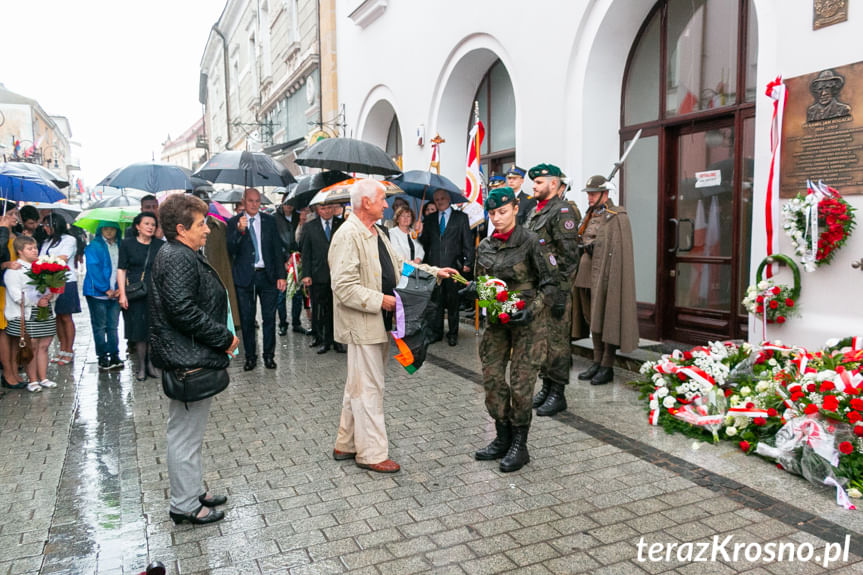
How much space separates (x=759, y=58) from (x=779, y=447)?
3572mm

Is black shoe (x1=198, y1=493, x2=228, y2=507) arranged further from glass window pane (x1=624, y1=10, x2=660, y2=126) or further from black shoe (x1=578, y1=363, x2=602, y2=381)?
glass window pane (x1=624, y1=10, x2=660, y2=126)

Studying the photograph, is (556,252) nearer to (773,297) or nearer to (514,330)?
(514,330)

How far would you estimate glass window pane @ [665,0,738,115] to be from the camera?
22.2 feet

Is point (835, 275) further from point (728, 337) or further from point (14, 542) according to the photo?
point (14, 542)

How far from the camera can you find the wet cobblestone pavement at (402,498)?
3236 millimetres

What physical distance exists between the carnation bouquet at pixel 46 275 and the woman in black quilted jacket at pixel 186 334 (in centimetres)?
385

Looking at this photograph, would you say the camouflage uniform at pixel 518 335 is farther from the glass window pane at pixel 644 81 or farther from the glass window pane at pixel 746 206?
the glass window pane at pixel 644 81

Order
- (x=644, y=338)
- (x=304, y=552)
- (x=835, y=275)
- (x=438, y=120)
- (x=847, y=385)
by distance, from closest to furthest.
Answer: (x=304, y=552), (x=847, y=385), (x=835, y=275), (x=644, y=338), (x=438, y=120)

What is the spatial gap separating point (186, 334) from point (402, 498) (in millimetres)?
1626

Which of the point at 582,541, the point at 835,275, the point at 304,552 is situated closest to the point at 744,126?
the point at 835,275

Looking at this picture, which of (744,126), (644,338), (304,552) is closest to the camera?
(304,552)

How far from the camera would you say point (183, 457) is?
142 inches

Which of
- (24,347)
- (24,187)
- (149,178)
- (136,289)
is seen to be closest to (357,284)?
(136,289)

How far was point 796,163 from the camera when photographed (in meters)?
5.44
